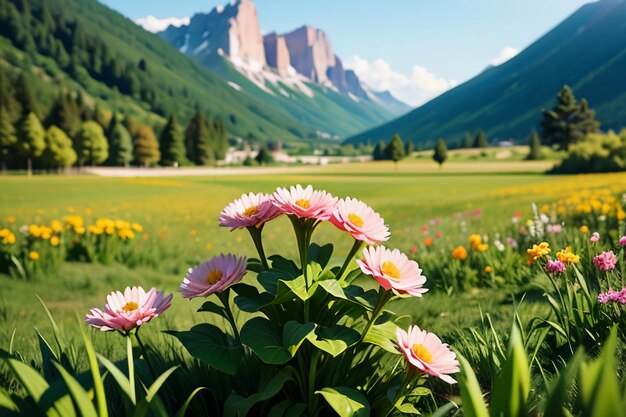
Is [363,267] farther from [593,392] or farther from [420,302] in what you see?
[420,302]

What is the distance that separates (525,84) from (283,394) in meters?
138

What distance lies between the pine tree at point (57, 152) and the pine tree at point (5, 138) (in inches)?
83.0

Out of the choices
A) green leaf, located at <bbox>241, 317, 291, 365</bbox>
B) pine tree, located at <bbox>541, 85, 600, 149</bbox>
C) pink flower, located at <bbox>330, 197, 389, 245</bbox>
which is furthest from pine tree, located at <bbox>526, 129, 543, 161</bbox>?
green leaf, located at <bbox>241, 317, 291, 365</bbox>

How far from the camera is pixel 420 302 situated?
4.64 meters

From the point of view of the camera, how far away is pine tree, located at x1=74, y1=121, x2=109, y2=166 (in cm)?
3712

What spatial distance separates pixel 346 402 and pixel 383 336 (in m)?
0.32

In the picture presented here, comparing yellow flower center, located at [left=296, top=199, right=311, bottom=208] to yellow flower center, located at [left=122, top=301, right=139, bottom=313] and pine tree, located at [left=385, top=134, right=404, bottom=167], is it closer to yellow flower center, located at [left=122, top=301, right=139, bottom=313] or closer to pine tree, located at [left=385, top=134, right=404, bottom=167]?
yellow flower center, located at [left=122, top=301, right=139, bottom=313]

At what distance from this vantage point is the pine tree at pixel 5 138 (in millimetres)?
27109

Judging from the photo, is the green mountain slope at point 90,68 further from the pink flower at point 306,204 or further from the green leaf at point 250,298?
the pink flower at point 306,204

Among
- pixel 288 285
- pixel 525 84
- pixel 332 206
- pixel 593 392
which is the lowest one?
pixel 593 392

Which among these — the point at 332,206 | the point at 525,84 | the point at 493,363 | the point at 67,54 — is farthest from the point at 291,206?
the point at 67,54

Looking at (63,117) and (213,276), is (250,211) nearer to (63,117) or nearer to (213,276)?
(213,276)

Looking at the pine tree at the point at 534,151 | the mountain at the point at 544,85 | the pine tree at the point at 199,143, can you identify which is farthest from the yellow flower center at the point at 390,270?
the mountain at the point at 544,85

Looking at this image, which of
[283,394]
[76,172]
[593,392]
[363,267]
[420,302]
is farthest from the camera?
[76,172]
